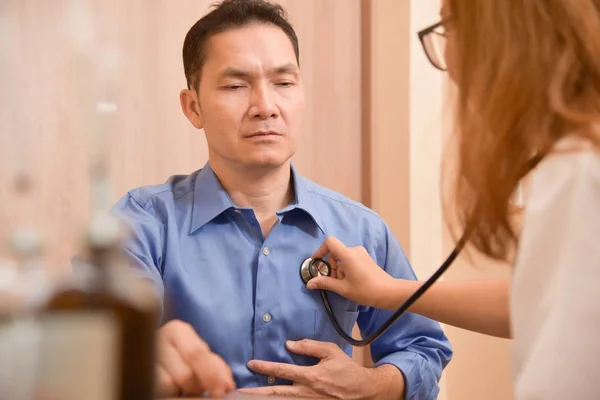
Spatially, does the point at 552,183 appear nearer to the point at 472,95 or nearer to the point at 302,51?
the point at 472,95

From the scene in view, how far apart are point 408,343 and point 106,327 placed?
4.10 ft

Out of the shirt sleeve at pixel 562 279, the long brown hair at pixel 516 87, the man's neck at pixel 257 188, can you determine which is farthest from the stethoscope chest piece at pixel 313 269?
the shirt sleeve at pixel 562 279

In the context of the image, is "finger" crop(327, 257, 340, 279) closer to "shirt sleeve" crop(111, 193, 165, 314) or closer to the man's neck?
the man's neck

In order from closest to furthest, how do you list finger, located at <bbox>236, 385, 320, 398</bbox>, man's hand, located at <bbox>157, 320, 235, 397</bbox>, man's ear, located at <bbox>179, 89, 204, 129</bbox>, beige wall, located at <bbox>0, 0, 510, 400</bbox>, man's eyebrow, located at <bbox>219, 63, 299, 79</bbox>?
1. man's hand, located at <bbox>157, 320, 235, 397</bbox>
2. finger, located at <bbox>236, 385, 320, 398</bbox>
3. man's eyebrow, located at <bbox>219, 63, 299, 79</bbox>
4. man's ear, located at <bbox>179, 89, 204, 129</bbox>
5. beige wall, located at <bbox>0, 0, 510, 400</bbox>

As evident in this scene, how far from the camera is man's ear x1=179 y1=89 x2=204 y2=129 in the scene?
1685 millimetres

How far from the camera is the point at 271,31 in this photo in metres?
1.62

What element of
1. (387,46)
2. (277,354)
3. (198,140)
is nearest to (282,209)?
(277,354)

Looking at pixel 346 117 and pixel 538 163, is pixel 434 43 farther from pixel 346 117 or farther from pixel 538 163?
pixel 346 117

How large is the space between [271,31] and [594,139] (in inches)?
40.0

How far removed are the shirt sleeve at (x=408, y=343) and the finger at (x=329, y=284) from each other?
0.17 m

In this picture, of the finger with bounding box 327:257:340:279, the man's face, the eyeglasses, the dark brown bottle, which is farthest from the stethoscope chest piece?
the dark brown bottle

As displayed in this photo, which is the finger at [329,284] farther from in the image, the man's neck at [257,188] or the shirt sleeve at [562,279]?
the shirt sleeve at [562,279]

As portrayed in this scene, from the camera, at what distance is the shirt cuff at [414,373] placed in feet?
4.97

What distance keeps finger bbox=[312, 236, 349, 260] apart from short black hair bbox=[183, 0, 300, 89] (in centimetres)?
46
